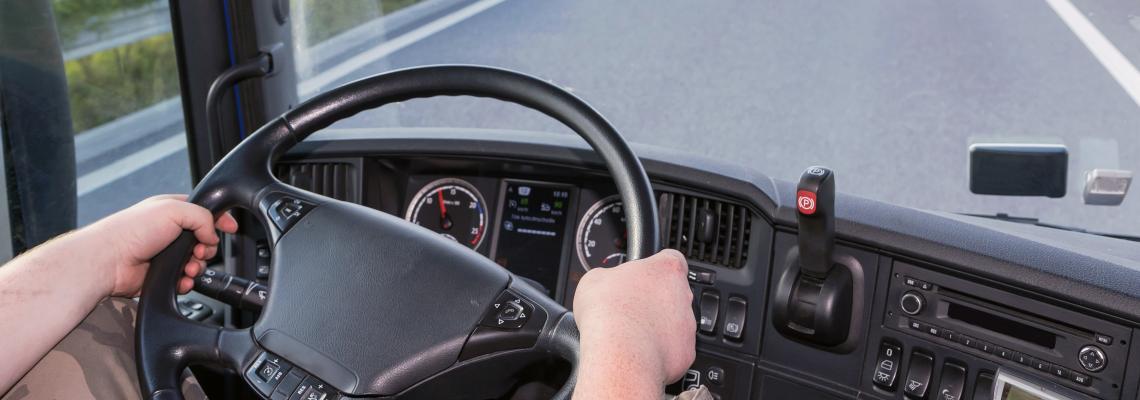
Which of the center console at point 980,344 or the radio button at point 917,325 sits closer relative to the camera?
the center console at point 980,344

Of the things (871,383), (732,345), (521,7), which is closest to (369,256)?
(732,345)

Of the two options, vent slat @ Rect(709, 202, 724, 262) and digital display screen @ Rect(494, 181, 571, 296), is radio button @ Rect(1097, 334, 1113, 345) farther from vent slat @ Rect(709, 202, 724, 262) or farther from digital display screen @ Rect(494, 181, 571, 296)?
digital display screen @ Rect(494, 181, 571, 296)

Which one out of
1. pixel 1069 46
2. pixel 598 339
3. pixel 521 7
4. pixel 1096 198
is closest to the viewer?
pixel 598 339

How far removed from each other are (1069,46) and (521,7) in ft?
4.82

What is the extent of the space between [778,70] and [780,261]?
97 centimetres

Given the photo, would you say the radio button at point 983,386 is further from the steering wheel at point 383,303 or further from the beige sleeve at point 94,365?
the beige sleeve at point 94,365

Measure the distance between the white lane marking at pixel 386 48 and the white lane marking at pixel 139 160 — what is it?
38 cm

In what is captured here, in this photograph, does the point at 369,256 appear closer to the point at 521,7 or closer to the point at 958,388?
the point at 958,388

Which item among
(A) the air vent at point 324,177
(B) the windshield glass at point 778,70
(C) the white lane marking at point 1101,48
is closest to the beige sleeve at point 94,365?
(A) the air vent at point 324,177

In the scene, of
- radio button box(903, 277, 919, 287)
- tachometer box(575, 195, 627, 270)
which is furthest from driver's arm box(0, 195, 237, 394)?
radio button box(903, 277, 919, 287)

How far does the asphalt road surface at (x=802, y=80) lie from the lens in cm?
255

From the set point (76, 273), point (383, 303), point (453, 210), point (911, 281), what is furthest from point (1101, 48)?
point (76, 273)

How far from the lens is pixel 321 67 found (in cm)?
295

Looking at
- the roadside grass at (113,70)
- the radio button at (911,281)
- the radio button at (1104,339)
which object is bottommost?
the radio button at (1104,339)
